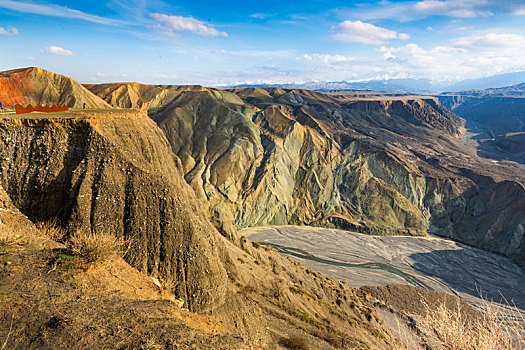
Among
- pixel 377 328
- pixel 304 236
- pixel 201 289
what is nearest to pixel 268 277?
pixel 201 289

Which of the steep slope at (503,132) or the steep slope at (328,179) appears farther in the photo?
the steep slope at (503,132)

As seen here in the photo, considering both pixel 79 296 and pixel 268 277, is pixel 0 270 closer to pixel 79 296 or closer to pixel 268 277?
pixel 79 296

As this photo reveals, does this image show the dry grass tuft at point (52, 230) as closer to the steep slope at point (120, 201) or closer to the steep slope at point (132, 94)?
the steep slope at point (120, 201)

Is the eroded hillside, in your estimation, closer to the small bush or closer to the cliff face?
the cliff face

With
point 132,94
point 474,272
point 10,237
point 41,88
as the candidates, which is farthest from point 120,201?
point 132,94

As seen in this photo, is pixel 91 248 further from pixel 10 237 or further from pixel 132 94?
pixel 132 94

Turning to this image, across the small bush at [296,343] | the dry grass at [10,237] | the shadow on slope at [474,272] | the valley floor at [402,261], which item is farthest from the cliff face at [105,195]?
the shadow on slope at [474,272]
